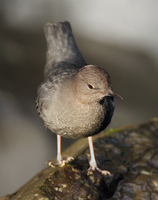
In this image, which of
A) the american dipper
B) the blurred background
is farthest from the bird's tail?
the blurred background

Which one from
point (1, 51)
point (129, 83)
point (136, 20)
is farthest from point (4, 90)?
point (136, 20)

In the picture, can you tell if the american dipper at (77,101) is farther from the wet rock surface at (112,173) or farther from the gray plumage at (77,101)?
the wet rock surface at (112,173)

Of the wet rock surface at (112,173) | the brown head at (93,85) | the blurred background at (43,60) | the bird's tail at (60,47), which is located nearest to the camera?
the brown head at (93,85)

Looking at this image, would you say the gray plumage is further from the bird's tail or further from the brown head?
the bird's tail

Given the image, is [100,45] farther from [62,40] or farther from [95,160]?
[95,160]

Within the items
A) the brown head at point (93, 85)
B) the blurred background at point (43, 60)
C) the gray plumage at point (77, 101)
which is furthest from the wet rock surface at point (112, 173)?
the blurred background at point (43, 60)

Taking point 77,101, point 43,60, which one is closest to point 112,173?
point 77,101
